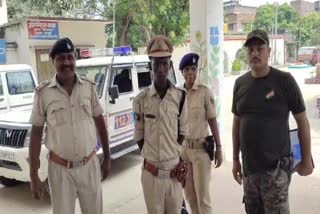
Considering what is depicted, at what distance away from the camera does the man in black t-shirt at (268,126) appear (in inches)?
102

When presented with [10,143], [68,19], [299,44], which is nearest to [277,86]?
[10,143]

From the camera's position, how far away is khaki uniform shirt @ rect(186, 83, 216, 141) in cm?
361

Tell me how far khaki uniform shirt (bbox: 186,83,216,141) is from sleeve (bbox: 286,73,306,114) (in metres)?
1.09

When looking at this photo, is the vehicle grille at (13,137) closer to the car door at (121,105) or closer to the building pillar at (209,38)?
the car door at (121,105)

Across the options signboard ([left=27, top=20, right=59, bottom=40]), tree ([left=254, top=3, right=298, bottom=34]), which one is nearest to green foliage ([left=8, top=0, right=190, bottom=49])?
signboard ([left=27, top=20, right=59, bottom=40])

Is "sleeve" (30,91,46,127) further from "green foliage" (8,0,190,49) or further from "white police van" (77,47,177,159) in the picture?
"green foliage" (8,0,190,49)

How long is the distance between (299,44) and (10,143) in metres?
46.5

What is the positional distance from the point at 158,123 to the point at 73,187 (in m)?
0.84

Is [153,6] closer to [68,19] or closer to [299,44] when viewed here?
[68,19]

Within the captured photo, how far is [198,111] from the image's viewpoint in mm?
3613

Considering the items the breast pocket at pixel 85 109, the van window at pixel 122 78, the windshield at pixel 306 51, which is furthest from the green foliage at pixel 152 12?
the windshield at pixel 306 51

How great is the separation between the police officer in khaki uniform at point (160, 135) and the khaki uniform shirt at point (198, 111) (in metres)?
0.84

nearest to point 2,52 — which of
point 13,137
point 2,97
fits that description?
point 2,97

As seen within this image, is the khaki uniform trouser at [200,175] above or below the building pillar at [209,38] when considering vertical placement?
below
